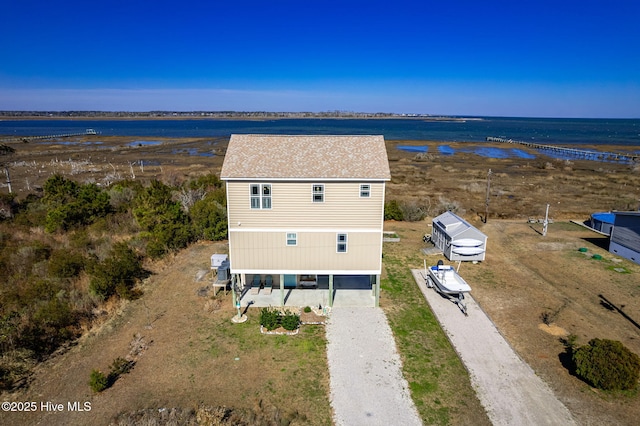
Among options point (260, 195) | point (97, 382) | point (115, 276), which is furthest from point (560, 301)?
point (115, 276)

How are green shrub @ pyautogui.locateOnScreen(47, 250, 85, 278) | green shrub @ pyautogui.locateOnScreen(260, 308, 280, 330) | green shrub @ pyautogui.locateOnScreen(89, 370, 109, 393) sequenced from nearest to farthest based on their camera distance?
green shrub @ pyautogui.locateOnScreen(89, 370, 109, 393) → green shrub @ pyautogui.locateOnScreen(260, 308, 280, 330) → green shrub @ pyautogui.locateOnScreen(47, 250, 85, 278)

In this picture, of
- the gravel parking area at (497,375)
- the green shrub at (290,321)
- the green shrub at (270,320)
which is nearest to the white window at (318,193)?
the green shrub at (290,321)

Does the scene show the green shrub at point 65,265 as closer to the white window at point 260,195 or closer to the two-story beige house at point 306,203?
the two-story beige house at point 306,203

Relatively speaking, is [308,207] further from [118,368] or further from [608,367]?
[608,367]

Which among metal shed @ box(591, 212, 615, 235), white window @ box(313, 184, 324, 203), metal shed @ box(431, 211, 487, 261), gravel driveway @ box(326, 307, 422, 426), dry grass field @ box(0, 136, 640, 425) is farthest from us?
metal shed @ box(591, 212, 615, 235)

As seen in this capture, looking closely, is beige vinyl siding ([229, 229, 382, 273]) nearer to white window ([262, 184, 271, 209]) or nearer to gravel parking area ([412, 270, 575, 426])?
white window ([262, 184, 271, 209])

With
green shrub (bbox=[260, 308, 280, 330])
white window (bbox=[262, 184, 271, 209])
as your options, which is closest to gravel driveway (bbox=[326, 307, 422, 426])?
green shrub (bbox=[260, 308, 280, 330])

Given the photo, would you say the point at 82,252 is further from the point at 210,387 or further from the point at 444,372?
the point at 444,372

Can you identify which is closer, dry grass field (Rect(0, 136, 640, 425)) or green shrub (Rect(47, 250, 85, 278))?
dry grass field (Rect(0, 136, 640, 425))

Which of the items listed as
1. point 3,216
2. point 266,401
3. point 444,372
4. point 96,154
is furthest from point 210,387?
point 96,154
